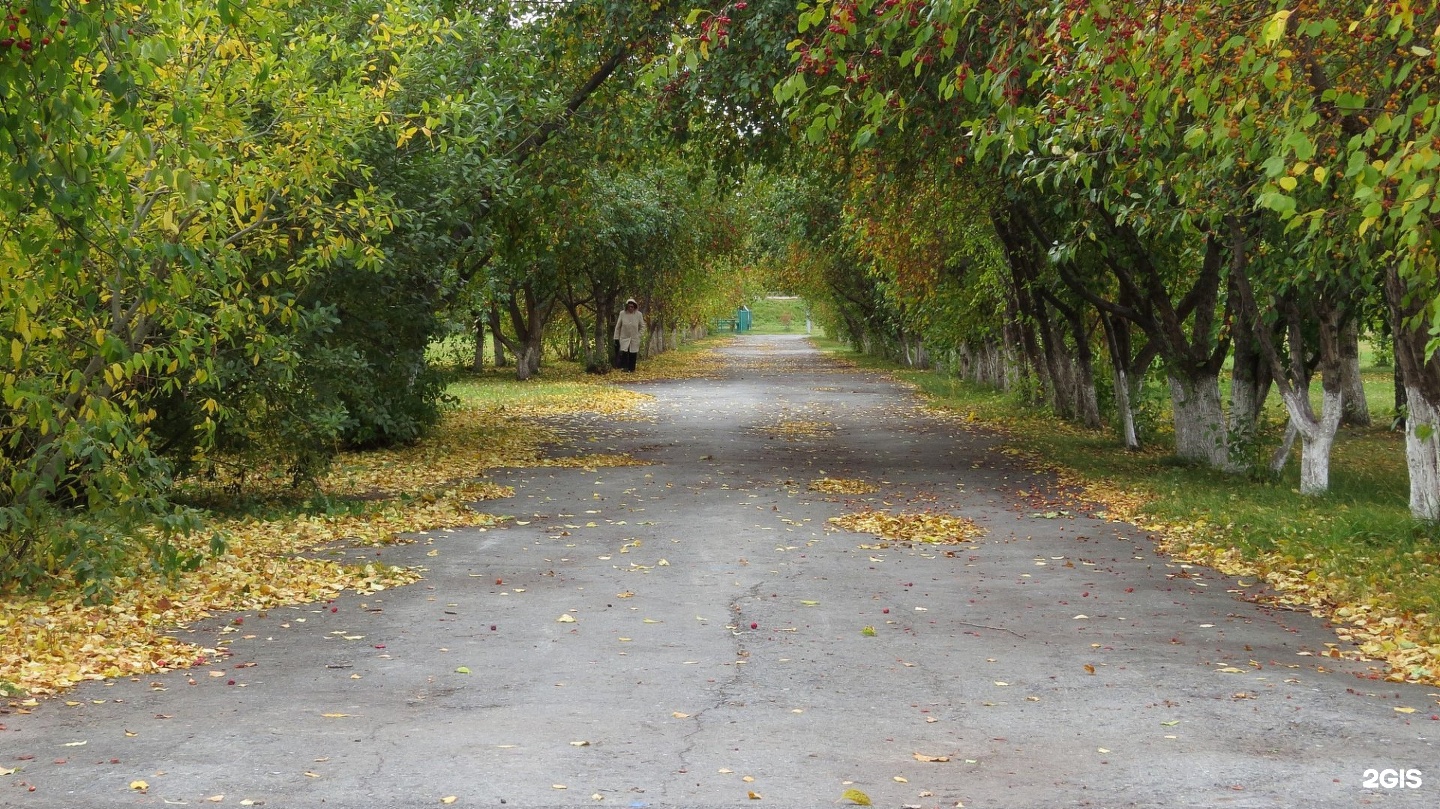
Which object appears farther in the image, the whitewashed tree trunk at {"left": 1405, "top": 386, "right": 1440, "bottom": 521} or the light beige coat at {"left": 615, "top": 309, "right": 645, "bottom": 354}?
the light beige coat at {"left": 615, "top": 309, "right": 645, "bottom": 354}

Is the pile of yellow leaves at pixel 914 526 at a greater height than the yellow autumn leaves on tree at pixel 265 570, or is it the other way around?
the yellow autumn leaves on tree at pixel 265 570

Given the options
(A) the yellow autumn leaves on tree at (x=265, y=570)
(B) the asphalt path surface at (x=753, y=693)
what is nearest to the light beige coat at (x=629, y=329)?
(A) the yellow autumn leaves on tree at (x=265, y=570)

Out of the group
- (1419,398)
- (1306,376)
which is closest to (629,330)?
(1306,376)

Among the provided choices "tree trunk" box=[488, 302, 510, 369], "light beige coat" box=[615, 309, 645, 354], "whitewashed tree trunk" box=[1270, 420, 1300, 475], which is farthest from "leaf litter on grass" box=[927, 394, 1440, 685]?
"light beige coat" box=[615, 309, 645, 354]

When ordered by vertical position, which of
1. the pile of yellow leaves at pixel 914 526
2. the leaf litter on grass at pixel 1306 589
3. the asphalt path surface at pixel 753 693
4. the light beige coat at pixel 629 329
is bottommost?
the leaf litter on grass at pixel 1306 589

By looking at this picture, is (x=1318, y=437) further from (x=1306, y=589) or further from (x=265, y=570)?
(x=265, y=570)

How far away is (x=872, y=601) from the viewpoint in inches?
344

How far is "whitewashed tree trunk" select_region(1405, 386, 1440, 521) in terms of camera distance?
10945mm

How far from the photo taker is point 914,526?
11875 millimetres

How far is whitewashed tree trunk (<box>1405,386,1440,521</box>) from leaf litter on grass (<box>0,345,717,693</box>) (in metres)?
7.42

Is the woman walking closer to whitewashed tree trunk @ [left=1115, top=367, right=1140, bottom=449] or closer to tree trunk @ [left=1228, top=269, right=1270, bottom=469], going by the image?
whitewashed tree trunk @ [left=1115, top=367, right=1140, bottom=449]

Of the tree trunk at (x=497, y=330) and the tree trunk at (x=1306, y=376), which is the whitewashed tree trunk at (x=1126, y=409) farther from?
the tree trunk at (x=497, y=330)

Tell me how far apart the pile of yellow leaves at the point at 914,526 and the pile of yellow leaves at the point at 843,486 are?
1.70m

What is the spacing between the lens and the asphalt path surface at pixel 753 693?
5.09m
